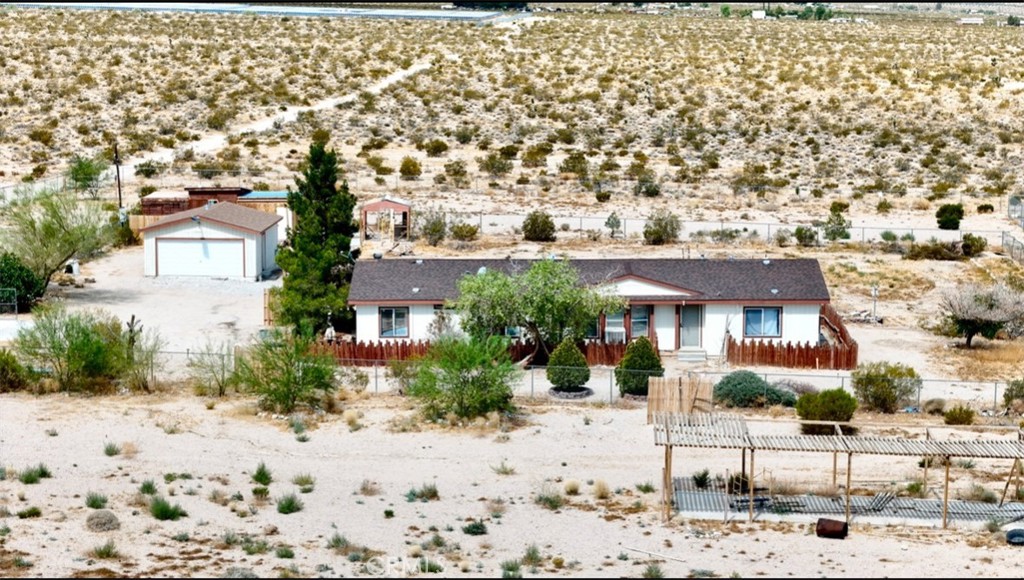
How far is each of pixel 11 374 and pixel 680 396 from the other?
1763 cm

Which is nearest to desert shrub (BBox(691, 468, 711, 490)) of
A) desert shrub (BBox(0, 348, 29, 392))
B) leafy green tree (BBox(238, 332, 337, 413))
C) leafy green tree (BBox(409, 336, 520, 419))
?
leafy green tree (BBox(409, 336, 520, 419))

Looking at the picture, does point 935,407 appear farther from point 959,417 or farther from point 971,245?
point 971,245

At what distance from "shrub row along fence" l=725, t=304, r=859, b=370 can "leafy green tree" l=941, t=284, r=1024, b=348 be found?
3.62 metres

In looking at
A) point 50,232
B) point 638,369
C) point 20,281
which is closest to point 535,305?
point 638,369

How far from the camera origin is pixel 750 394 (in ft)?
126

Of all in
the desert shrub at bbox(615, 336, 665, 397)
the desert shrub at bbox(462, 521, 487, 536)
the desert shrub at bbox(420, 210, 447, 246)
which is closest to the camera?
the desert shrub at bbox(462, 521, 487, 536)

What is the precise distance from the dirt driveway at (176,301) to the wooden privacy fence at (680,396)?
1435 centimetres

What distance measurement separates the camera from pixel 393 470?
32969 millimetres

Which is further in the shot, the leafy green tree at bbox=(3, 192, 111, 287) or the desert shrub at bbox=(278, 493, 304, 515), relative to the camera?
the leafy green tree at bbox=(3, 192, 111, 287)

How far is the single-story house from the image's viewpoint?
1731 inches

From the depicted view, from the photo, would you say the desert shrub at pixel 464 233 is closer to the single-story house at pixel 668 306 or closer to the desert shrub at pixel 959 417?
the single-story house at pixel 668 306

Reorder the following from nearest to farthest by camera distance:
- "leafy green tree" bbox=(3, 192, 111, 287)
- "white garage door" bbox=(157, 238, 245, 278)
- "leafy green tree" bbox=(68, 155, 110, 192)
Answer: "leafy green tree" bbox=(3, 192, 111, 287)
"white garage door" bbox=(157, 238, 245, 278)
"leafy green tree" bbox=(68, 155, 110, 192)

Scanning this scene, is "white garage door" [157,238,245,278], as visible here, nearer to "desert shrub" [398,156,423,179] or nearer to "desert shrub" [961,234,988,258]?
"desert shrub" [398,156,423,179]

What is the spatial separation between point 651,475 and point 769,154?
5160 cm
